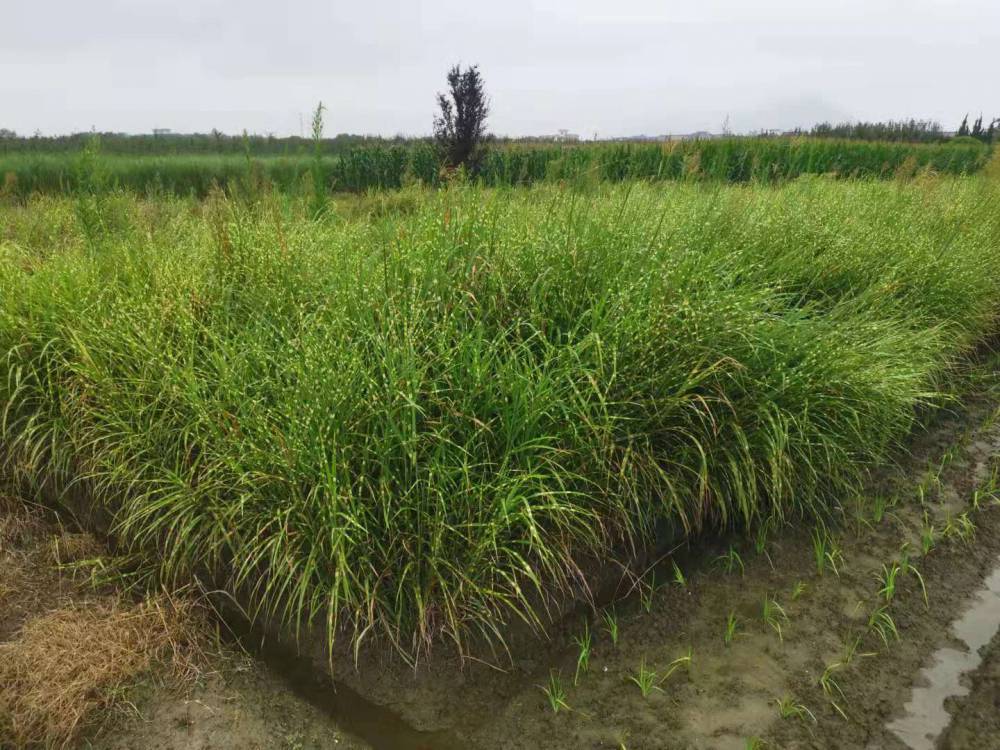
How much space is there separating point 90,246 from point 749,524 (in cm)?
381

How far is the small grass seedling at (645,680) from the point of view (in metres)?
2.07

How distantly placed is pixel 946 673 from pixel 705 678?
0.82 meters

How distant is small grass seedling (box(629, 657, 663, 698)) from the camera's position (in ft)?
6.80

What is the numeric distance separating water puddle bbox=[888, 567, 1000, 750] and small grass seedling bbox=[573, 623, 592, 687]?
0.91 m

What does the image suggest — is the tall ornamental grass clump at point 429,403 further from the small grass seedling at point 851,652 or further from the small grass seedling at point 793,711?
the small grass seedling at point 793,711

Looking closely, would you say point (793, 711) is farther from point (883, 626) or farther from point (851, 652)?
point (883, 626)

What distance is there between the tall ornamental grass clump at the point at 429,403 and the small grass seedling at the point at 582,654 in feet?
0.50

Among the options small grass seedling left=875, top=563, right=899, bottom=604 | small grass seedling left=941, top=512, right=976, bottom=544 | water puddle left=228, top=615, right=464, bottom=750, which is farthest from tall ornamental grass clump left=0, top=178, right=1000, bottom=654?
small grass seedling left=941, top=512, right=976, bottom=544

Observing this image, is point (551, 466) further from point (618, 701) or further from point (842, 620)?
point (842, 620)

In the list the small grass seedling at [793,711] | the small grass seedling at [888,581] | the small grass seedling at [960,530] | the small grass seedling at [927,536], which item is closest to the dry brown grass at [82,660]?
the small grass seedling at [793,711]

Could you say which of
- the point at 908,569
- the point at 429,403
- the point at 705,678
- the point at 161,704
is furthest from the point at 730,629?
the point at 161,704

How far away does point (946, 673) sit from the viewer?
7.28 feet

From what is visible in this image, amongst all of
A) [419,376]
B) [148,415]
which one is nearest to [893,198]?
[419,376]

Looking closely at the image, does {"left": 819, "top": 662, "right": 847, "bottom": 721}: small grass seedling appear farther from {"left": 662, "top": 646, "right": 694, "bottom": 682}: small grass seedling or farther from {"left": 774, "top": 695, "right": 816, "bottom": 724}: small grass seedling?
{"left": 662, "top": 646, "right": 694, "bottom": 682}: small grass seedling
